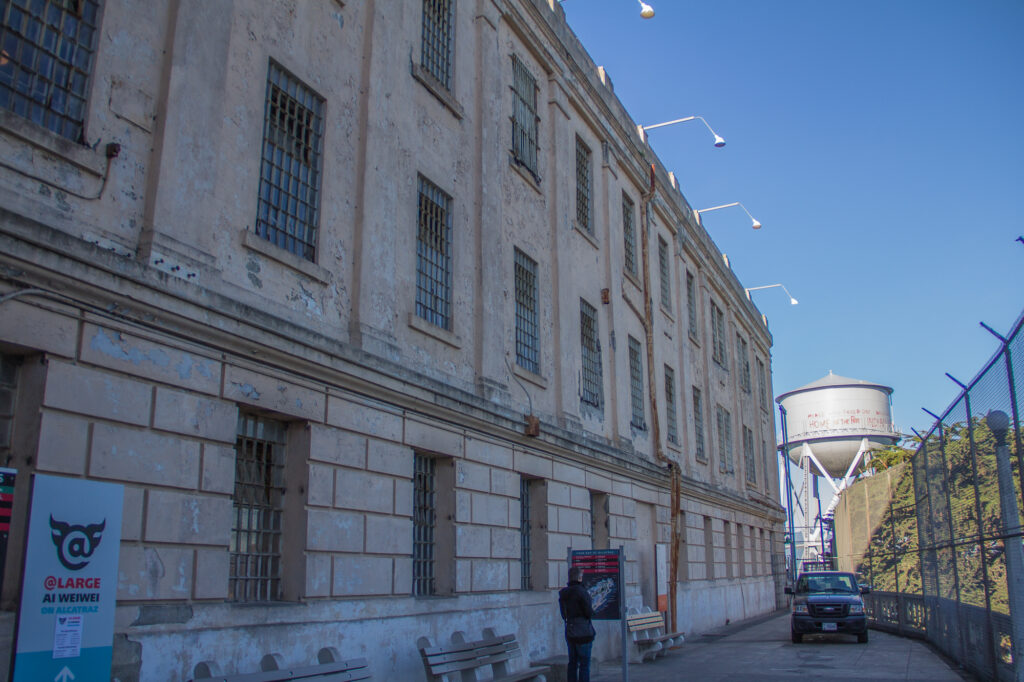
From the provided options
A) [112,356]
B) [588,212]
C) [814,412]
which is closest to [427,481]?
[112,356]

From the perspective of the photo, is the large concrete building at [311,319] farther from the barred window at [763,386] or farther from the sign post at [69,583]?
the barred window at [763,386]

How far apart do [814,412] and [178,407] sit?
50151 mm

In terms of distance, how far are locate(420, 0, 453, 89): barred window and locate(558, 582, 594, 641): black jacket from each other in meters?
7.91

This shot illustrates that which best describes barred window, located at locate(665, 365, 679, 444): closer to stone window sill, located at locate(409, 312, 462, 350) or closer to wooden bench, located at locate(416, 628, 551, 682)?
wooden bench, located at locate(416, 628, 551, 682)

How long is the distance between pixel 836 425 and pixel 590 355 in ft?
125

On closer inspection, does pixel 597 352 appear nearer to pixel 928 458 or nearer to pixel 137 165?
pixel 928 458

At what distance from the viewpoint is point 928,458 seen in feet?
55.7

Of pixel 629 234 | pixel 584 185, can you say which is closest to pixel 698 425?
pixel 629 234

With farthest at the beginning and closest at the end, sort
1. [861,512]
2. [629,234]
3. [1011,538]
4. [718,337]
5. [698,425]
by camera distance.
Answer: [718,337] < [861,512] < [698,425] < [629,234] < [1011,538]

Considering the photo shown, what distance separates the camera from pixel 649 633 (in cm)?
1847

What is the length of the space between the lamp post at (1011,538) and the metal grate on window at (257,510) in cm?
792

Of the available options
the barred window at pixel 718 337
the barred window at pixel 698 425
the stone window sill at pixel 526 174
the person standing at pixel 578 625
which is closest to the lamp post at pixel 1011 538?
the person standing at pixel 578 625

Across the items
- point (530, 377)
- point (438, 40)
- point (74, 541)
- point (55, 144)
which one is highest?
point (438, 40)

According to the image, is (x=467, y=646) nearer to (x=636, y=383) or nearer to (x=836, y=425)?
(x=636, y=383)
